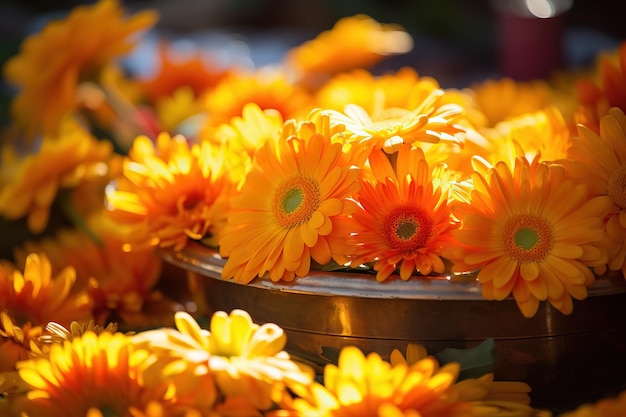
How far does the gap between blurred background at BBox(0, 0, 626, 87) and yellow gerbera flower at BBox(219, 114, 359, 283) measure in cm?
70

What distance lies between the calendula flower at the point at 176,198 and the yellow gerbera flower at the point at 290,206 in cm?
4

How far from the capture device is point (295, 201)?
20.5 inches

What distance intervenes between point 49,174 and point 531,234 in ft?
1.48

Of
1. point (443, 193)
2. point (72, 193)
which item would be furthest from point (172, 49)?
point (443, 193)

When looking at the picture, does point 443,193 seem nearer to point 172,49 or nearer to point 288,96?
point 288,96

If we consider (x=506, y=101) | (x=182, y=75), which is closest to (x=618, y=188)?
(x=506, y=101)

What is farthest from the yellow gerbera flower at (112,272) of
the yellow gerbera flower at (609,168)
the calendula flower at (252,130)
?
the yellow gerbera flower at (609,168)

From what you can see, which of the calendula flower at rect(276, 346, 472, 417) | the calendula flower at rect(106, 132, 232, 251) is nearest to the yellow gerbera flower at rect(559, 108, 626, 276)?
the calendula flower at rect(276, 346, 472, 417)

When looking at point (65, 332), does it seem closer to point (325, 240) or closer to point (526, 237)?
point (325, 240)

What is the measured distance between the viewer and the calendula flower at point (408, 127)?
51cm

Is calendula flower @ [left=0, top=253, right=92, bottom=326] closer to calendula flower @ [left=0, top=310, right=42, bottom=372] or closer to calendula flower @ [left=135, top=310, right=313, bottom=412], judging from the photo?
calendula flower @ [left=0, top=310, right=42, bottom=372]

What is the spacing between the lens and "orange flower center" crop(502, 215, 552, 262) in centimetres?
48

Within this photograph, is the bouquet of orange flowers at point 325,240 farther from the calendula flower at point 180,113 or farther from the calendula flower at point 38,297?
the calendula flower at point 180,113

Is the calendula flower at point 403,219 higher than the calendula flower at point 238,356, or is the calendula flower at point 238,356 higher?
the calendula flower at point 403,219
